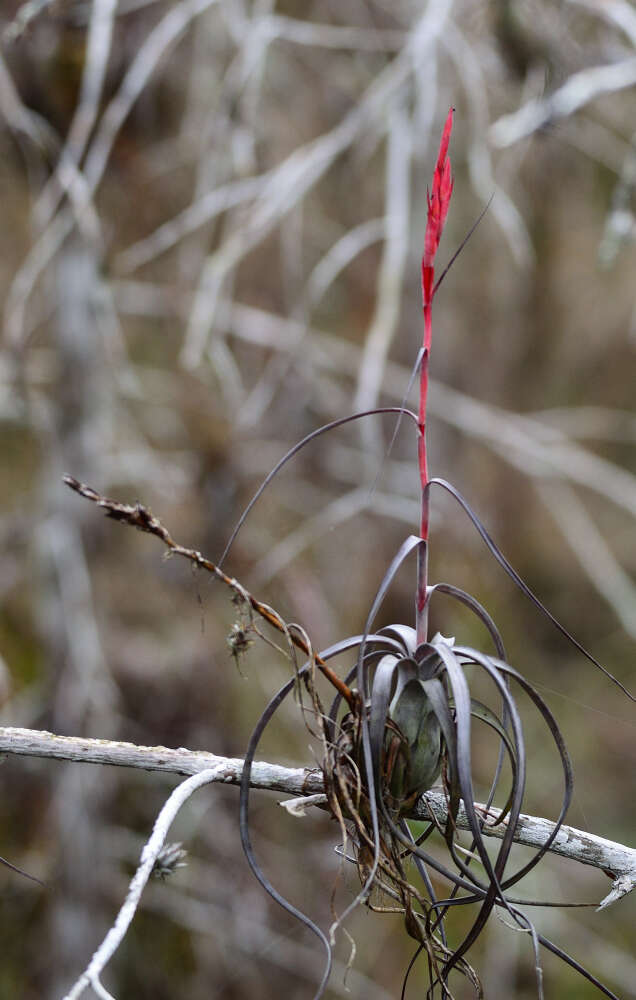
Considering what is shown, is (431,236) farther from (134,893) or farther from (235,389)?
(235,389)

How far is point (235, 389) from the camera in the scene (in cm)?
165

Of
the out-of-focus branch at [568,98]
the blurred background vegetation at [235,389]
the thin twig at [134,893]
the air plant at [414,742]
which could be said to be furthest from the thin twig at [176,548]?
the out-of-focus branch at [568,98]

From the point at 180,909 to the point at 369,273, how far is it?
2236 millimetres

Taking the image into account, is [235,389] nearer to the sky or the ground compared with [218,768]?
nearer to the sky

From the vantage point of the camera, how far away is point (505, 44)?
160 cm

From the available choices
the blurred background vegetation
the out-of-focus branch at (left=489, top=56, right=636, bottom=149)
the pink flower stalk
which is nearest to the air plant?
the pink flower stalk

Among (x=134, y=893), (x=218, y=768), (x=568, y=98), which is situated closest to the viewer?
(x=134, y=893)

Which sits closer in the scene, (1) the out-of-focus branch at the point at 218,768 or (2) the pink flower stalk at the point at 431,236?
(2) the pink flower stalk at the point at 431,236

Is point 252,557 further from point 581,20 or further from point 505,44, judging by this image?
point 581,20

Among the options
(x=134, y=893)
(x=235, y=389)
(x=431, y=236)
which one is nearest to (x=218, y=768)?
(x=134, y=893)

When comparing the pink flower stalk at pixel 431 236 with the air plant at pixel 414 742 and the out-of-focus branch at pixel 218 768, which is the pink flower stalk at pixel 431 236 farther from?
the out-of-focus branch at pixel 218 768

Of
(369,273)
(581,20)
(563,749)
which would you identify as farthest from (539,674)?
(563,749)

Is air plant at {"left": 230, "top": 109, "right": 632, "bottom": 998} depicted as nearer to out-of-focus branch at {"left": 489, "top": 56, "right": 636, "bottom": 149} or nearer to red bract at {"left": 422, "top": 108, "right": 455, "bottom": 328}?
red bract at {"left": 422, "top": 108, "right": 455, "bottom": 328}

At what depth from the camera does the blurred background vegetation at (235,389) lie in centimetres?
159
